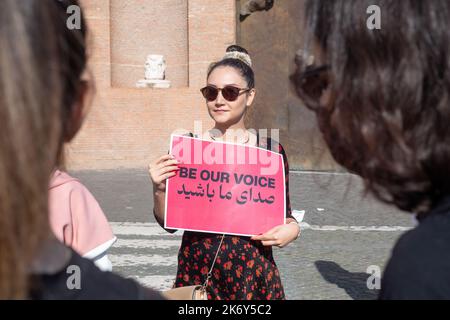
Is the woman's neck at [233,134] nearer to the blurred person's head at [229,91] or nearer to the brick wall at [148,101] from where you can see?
the blurred person's head at [229,91]

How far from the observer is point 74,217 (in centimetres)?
211

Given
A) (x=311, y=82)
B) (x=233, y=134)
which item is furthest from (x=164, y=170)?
(x=311, y=82)

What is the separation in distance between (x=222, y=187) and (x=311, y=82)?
149 cm

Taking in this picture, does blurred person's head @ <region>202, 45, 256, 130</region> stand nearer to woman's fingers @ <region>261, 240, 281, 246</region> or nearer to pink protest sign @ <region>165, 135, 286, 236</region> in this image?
pink protest sign @ <region>165, 135, 286, 236</region>

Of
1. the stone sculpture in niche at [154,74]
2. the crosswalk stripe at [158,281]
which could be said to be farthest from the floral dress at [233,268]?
the stone sculpture in niche at [154,74]

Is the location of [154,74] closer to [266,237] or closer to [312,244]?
[312,244]

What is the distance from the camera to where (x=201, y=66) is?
13.4m

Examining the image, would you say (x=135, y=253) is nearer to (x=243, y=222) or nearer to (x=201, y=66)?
(x=243, y=222)

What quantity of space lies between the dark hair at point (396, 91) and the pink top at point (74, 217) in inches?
44.3

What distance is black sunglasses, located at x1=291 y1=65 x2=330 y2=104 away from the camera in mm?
1301

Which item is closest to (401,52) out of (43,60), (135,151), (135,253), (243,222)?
(43,60)

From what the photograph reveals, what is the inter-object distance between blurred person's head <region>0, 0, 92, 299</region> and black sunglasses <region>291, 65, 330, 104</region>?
57 cm

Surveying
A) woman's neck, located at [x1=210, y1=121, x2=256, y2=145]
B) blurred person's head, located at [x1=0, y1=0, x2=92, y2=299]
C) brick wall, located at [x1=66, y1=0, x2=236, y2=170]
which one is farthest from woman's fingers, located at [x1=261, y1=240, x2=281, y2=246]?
brick wall, located at [x1=66, y1=0, x2=236, y2=170]

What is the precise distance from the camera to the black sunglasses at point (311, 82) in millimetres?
1301
